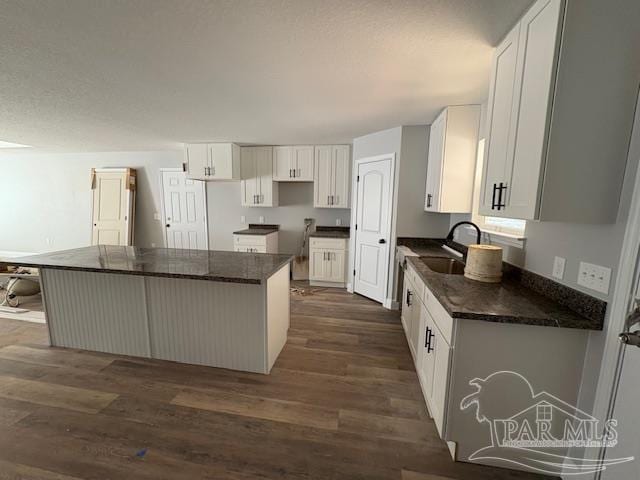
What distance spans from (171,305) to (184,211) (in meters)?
3.50

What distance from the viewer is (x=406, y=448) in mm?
1501

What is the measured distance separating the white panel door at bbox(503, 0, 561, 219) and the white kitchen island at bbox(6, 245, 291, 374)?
5.59ft

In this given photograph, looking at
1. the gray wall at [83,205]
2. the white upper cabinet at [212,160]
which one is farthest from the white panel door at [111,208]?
the white upper cabinet at [212,160]

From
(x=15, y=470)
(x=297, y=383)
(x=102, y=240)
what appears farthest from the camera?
(x=102, y=240)

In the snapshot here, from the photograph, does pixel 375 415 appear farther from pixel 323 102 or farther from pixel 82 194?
pixel 82 194

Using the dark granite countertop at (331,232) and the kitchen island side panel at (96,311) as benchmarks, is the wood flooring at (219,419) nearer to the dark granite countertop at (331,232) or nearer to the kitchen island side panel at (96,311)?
the kitchen island side panel at (96,311)

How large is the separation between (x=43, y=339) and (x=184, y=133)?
2.98 m

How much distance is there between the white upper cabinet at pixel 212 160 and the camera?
425 cm

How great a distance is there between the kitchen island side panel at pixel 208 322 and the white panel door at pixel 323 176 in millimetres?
2710

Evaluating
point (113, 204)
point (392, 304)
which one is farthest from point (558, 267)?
point (113, 204)

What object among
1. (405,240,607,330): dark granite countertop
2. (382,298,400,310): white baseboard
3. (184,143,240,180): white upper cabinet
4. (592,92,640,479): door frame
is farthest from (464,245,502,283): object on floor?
(184,143,240,180): white upper cabinet

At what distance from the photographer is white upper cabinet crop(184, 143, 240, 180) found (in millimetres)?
4250

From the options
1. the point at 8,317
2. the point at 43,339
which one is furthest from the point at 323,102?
the point at 8,317

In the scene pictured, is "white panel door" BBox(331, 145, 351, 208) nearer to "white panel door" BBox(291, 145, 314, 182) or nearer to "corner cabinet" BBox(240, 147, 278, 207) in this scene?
"white panel door" BBox(291, 145, 314, 182)
